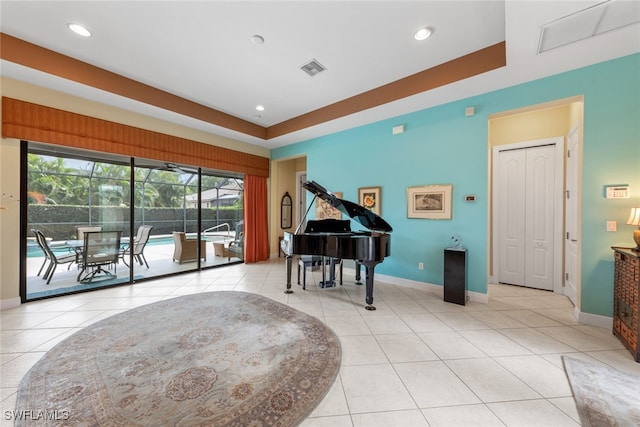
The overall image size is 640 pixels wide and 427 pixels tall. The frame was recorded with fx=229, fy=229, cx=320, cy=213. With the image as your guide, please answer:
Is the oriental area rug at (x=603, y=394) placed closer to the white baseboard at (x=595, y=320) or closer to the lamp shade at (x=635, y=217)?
the white baseboard at (x=595, y=320)

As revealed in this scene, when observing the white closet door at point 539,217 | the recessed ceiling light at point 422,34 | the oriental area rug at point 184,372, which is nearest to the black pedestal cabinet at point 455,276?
the white closet door at point 539,217

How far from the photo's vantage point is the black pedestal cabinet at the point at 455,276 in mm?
3178

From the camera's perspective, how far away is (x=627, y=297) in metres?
2.17

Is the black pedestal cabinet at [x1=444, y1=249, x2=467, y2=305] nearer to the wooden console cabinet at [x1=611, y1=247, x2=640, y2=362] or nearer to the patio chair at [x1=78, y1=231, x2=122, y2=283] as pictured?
the wooden console cabinet at [x1=611, y1=247, x2=640, y2=362]

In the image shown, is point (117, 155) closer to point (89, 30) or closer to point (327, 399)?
point (89, 30)

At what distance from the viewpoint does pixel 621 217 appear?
2461mm

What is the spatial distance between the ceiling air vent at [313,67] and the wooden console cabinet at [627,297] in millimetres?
3807

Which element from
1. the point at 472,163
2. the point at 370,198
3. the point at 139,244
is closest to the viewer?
the point at 472,163

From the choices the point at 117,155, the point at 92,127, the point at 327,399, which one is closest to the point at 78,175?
the point at 117,155

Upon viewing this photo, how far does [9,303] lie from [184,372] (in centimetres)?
322

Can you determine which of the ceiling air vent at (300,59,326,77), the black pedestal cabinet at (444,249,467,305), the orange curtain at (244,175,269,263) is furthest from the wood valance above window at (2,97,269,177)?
the black pedestal cabinet at (444,249,467,305)

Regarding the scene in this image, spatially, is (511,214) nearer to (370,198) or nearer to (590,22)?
(370,198)

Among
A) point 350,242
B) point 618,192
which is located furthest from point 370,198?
point 618,192

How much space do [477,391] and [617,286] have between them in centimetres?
217
